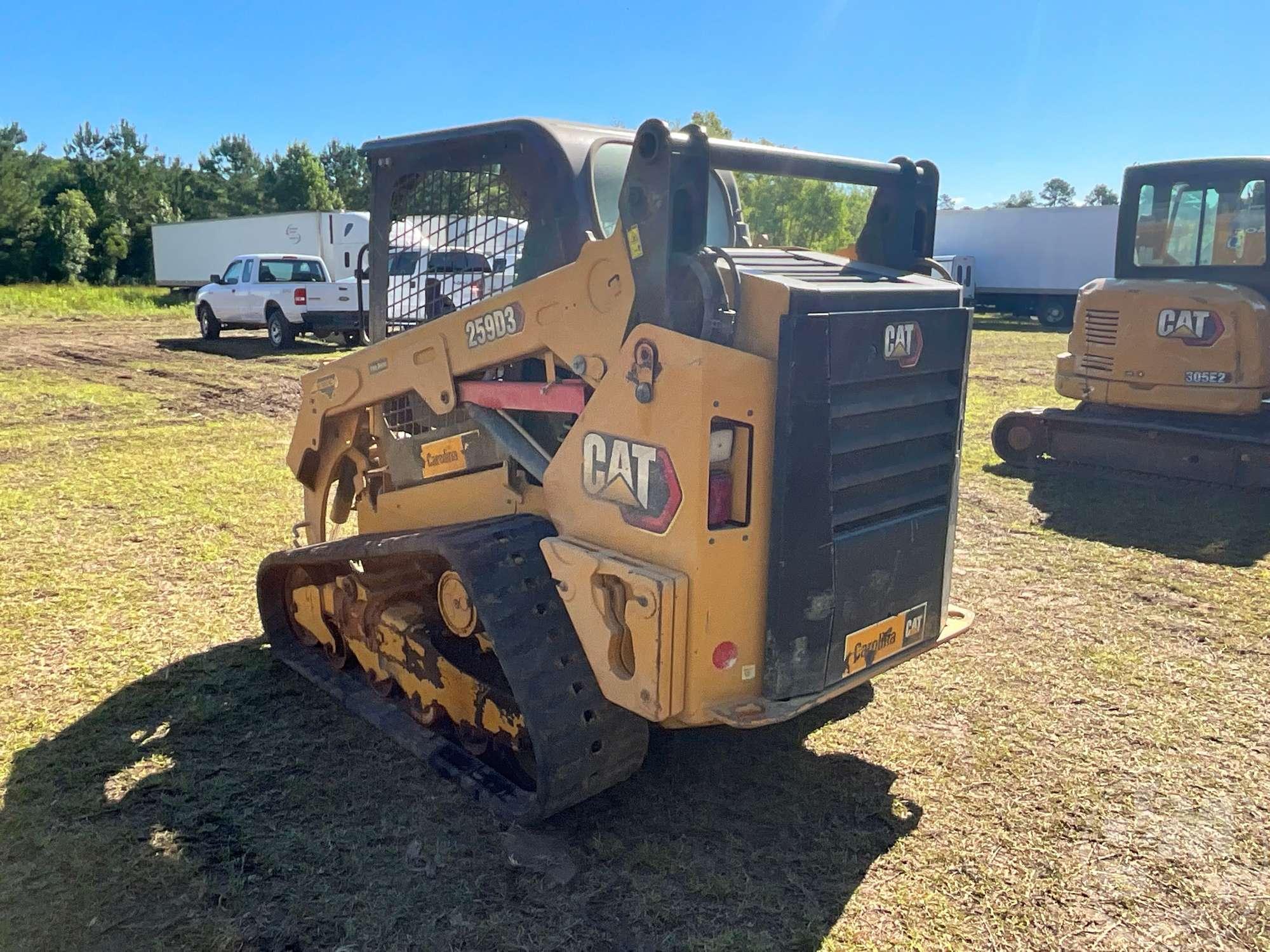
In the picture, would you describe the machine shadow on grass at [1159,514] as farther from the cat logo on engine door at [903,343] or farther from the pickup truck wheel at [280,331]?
the pickup truck wheel at [280,331]

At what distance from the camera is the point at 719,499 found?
3061mm

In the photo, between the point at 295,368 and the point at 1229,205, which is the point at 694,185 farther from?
the point at 295,368

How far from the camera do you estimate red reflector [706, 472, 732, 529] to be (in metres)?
3.04

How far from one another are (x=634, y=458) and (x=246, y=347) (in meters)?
19.1

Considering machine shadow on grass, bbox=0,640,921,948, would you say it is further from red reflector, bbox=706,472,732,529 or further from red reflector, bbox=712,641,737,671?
red reflector, bbox=706,472,732,529

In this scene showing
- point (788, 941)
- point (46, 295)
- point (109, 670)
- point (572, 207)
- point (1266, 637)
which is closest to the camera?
point (788, 941)

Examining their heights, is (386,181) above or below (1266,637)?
above

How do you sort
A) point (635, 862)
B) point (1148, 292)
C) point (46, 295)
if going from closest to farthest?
point (635, 862)
point (1148, 292)
point (46, 295)

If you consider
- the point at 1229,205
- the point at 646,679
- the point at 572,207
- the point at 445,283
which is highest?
the point at 1229,205

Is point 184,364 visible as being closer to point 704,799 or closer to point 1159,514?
point 1159,514

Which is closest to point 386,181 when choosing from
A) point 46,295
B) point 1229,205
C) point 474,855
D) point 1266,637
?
point 474,855

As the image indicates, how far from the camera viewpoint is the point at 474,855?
131 inches

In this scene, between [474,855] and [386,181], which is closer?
[474,855]

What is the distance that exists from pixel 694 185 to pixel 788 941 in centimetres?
226
